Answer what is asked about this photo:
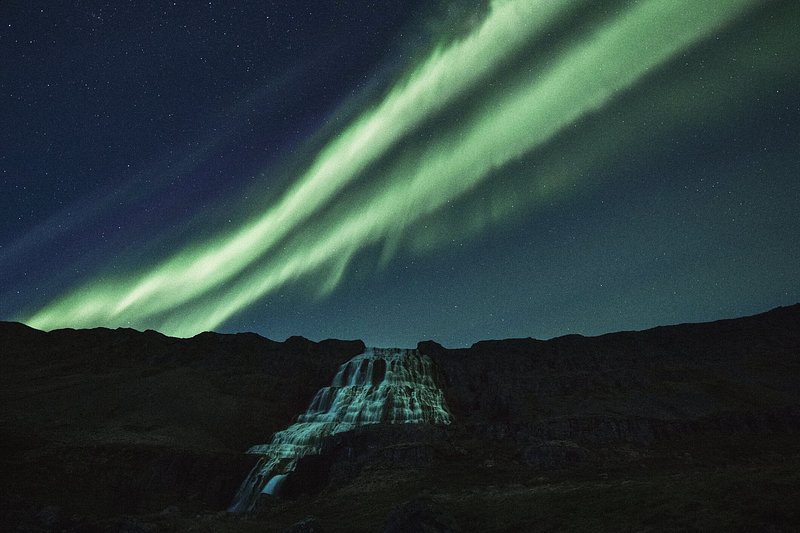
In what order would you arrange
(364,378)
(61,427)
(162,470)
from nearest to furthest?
(162,470), (61,427), (364,378)

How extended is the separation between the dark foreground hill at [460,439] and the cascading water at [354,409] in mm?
3348

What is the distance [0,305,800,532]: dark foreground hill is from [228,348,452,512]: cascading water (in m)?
3.35

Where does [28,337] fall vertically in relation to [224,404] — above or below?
above

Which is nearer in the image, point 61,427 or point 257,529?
point 257,529

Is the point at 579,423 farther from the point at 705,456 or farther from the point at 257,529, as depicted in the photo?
the point at 257,529

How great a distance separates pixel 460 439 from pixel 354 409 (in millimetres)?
21946

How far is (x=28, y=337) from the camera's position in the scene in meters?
119

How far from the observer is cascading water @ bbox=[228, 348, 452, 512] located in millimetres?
59969

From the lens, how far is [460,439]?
207 ft

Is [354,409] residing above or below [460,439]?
above

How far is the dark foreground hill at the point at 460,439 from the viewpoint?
102 ft

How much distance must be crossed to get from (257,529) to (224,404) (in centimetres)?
4441

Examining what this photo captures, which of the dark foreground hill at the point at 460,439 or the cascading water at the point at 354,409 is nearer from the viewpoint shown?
the dark foreground hill at the point at 460,439

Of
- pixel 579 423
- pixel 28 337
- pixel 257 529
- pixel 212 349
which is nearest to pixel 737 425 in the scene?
pixel 579 423
